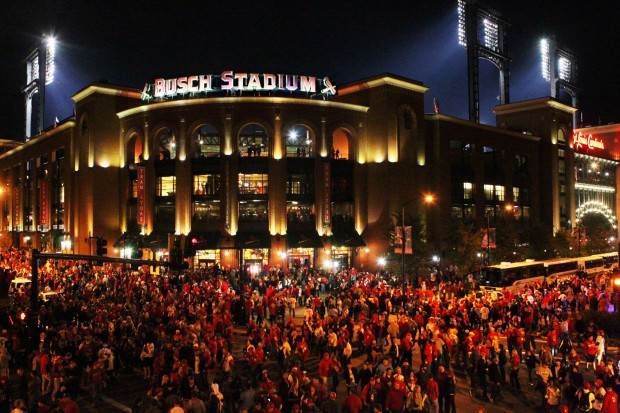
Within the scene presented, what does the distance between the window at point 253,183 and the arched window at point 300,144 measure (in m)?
4.18

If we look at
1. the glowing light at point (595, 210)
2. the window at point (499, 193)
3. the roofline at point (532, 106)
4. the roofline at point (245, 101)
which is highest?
the roofline at point (532, 106)

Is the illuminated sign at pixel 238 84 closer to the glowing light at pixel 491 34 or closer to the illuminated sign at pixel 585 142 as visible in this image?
the glowing light at pixel 491 34

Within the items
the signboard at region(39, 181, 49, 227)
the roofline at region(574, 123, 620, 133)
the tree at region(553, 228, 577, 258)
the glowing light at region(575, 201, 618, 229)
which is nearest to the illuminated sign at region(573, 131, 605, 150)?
the glowing light at region(575, 201, 618, 229)

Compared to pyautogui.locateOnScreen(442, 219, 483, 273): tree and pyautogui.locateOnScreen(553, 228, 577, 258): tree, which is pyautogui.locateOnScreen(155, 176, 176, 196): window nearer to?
pyautogui.locateOnScreen(442, 219, 483, 273): tree

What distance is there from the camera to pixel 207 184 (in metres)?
52.1

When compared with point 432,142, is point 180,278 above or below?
below

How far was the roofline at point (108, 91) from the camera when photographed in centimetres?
5709

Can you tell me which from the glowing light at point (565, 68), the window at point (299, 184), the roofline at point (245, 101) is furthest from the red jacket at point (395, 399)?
the glowing light at point (565, 68)

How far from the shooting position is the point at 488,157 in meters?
68.9

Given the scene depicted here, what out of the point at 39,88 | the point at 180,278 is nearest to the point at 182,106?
the point at 180,278

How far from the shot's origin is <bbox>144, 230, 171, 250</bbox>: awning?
51.0 m

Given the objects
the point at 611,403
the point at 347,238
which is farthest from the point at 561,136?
the point at 611,403

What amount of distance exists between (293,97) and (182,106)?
10763 millimetres

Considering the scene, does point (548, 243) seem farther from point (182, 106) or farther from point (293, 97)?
point (182, 106)
